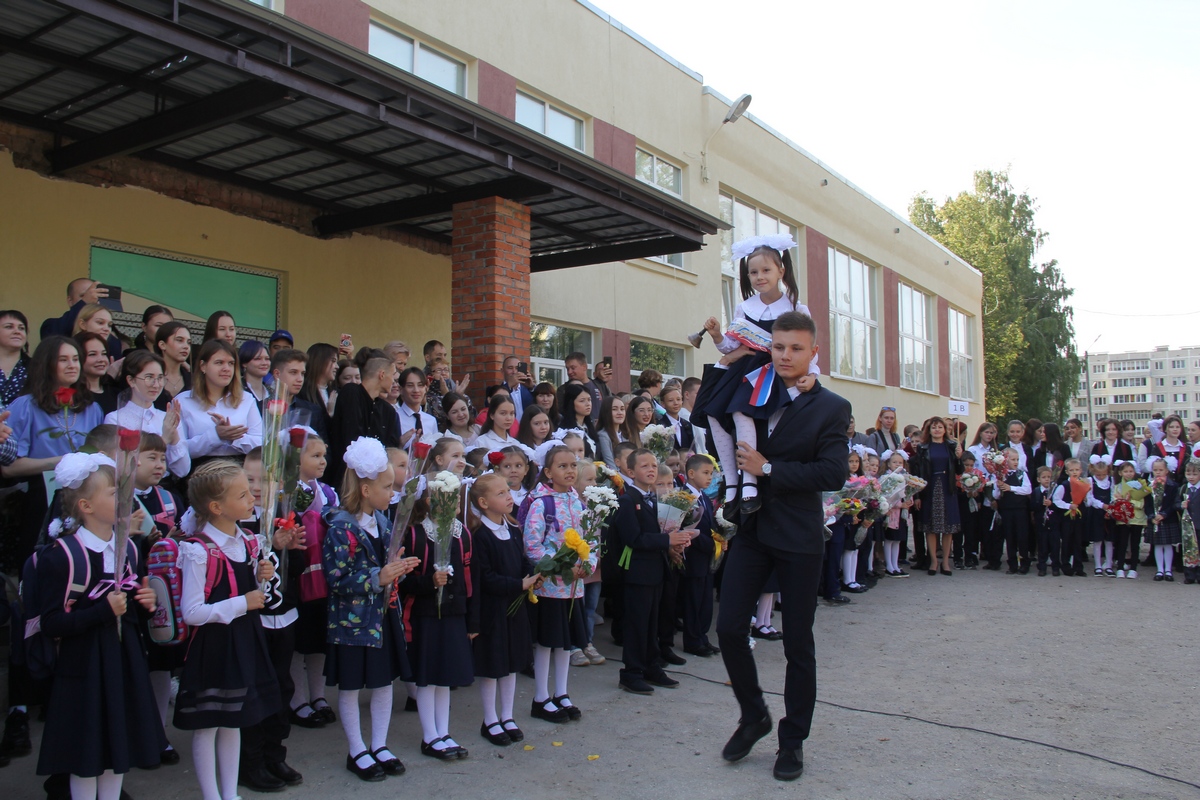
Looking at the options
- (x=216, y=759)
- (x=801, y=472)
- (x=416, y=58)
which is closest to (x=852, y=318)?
(x=416, y=58)

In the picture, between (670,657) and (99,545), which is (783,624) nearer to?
(670,657)

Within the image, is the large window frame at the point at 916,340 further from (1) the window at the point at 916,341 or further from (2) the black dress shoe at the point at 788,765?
(2) the black dress shoe at the point at 788,765

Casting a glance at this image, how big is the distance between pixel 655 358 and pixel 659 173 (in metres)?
3.32

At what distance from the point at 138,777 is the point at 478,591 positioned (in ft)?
5.99

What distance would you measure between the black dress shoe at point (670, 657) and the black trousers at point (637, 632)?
2.14ft

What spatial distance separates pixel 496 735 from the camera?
4.83 m

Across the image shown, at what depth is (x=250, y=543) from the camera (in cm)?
409

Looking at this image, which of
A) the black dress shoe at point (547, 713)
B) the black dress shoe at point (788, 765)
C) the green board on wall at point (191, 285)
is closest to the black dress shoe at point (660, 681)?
the black dress shoe at point (547, 713)

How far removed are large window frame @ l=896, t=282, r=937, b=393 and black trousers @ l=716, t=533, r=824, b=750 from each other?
22.6 meters

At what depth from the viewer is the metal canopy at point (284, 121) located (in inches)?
248

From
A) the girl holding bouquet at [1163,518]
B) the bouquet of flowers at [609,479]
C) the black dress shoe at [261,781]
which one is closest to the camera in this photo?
the black dress shoe at [261,781]

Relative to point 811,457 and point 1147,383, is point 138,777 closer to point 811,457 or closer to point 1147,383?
point 811,457

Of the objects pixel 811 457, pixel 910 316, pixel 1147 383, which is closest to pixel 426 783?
pixel 811 457

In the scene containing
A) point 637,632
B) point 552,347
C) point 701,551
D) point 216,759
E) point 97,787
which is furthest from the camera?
point 552,347
